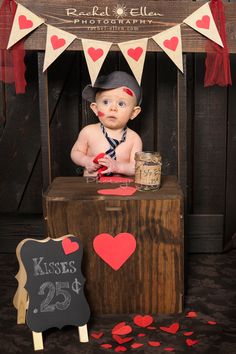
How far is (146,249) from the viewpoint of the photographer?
2771 millimetres

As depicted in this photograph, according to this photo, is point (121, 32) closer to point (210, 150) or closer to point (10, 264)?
point (210, 150)

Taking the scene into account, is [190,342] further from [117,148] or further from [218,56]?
[218,56]

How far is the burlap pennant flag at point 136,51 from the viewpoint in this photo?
3.00 meters

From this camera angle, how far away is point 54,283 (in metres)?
2.60

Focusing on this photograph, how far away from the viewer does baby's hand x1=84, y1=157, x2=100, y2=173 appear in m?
3.10

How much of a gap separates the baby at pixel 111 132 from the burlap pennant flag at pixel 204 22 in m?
0.45

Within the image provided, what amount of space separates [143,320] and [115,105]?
1173 millimetres

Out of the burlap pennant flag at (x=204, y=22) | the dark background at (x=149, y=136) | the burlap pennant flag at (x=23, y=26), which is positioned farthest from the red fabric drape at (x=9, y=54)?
the burlap pennant flag at (x=204, y=22)

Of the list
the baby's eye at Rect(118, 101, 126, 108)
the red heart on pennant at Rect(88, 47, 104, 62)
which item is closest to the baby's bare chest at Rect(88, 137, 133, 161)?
the baby's eye at Rect(118, 101, 126, 108)

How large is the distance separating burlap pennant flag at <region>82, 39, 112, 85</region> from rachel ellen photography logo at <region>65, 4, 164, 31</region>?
8cm

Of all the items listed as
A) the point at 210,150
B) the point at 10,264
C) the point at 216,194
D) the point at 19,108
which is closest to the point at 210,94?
the point at 210,150

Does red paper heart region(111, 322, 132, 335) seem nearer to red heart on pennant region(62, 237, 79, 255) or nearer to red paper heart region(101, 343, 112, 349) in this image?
red paper heart region(101, 343, 112, 349)

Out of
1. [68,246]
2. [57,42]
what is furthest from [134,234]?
[57,42]

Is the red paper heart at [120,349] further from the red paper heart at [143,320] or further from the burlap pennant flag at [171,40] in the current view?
the burlap pennant flag at [171,40]
